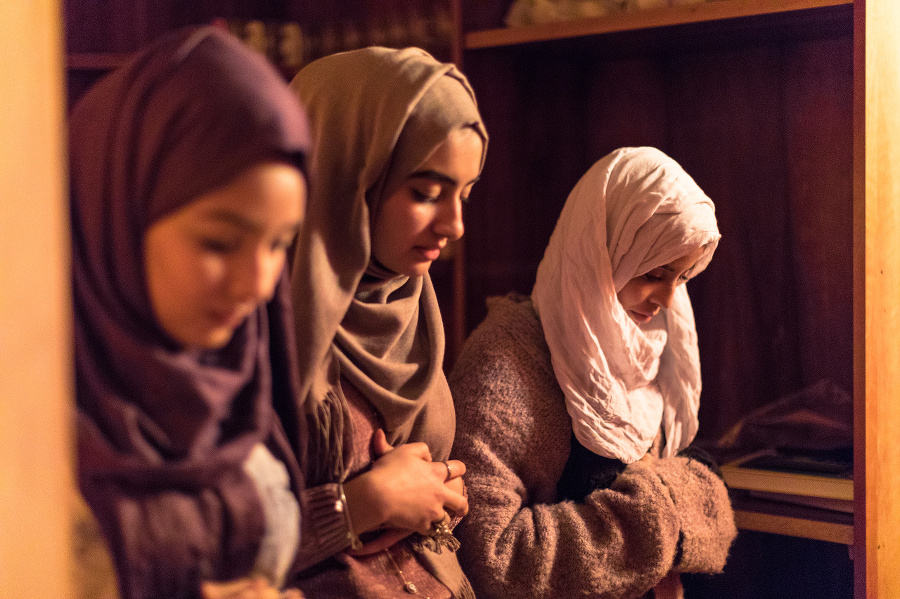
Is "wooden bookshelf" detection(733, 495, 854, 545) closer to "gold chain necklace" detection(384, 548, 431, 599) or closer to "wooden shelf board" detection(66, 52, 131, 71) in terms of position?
"gold chain necklace" detection(384, 548, 431, 599)

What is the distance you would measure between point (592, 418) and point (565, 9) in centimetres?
91

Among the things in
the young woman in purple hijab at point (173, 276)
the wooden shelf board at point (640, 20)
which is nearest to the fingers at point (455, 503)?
the young woman in purple hijab at point (173, 276)

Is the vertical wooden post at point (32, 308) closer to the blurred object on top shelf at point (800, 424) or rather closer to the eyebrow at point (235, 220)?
the eyebrow at point (235, 220)

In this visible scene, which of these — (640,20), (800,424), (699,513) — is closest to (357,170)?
(699,513)

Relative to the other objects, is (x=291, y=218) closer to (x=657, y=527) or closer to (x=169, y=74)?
(x=169, y=74)

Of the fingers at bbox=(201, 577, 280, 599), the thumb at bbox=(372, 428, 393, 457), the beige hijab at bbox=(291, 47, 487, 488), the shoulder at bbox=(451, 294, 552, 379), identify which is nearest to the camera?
the fingers at bbox=(201, 577, 280, 599)

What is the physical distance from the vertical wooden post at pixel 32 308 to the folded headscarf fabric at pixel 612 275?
0.89m

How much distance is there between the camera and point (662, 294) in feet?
4.43

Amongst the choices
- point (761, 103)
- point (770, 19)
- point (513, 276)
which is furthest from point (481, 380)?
point (761, 103)

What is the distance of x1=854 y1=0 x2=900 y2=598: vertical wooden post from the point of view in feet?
4.58

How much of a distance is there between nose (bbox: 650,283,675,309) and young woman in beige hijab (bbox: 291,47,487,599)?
511mm

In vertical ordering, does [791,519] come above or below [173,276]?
below

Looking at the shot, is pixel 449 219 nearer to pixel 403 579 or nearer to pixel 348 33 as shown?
pixel 403 579

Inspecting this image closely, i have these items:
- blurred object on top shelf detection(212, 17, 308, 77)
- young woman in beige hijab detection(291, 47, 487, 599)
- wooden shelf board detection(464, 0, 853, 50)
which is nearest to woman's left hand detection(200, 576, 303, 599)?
young woman in beige hijab detection(291, 47, 487, 599)
